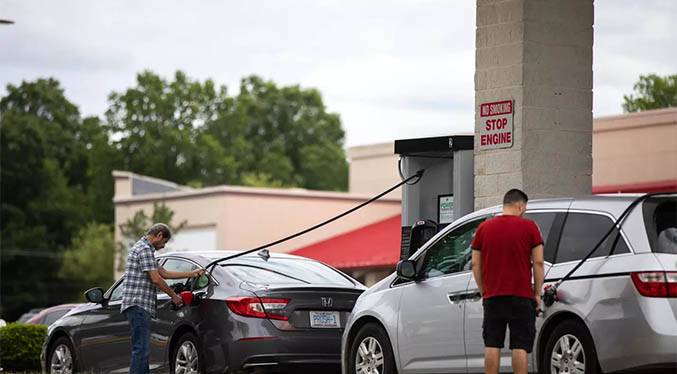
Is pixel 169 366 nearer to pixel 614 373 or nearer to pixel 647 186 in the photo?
pixel 614 373

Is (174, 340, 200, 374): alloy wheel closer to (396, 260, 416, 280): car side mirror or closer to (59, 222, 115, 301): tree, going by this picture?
(396, 260, 416, 280): car side mirror

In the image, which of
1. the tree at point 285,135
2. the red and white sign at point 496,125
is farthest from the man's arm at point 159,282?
the tree at point 285,135

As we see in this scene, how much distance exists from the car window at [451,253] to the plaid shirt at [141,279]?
3.30 m

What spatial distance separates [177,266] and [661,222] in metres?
6.34

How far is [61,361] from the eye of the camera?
16.5 meters

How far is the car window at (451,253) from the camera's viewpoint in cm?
1156

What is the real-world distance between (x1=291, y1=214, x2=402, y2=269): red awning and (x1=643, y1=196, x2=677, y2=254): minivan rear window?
89.0ft

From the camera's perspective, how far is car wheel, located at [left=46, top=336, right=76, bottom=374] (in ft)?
53.5

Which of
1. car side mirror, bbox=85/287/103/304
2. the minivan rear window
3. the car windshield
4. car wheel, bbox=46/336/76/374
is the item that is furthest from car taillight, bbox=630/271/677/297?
car wheel, bbox=46/336/76/374

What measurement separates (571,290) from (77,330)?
7790mm

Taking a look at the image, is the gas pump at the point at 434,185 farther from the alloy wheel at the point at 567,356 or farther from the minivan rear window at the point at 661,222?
the minivan rear window at the point at 661,222

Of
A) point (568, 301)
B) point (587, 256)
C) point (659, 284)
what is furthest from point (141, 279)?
point (659, 284)

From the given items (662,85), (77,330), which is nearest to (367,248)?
(662,85)

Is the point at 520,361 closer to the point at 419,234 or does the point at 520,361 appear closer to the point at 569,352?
the point at 569,352
